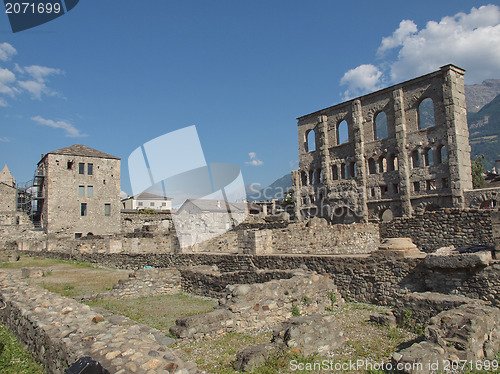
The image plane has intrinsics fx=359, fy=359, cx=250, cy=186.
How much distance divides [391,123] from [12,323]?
103 feet

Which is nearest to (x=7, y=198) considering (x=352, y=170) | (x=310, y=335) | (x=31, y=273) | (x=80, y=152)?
(x=80, y=152)

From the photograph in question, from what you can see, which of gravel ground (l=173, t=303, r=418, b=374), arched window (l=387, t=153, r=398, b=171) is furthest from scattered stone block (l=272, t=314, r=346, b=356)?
arched window (l=387, t=153, r=398, b=171)

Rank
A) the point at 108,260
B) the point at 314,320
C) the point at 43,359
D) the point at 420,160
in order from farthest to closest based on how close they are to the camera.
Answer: the point at 420,160
the point at 108,260
the point at 314,320
the point at 43,359

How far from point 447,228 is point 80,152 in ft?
140

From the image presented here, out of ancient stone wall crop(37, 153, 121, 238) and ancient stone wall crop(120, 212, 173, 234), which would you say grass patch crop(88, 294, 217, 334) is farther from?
ancient stone wall crop(120, 212, 173, 234)

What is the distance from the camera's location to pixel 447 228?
48.9 feet

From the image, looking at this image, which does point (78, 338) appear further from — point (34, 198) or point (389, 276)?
point (34, 198)

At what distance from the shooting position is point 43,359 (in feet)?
18.6

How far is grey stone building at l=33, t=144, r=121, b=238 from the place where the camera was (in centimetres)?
4241

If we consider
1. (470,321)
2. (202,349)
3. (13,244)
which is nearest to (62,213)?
(13,244)

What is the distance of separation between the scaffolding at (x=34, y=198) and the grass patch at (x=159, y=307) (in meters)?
37.7

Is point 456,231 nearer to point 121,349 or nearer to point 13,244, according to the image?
point 121,349

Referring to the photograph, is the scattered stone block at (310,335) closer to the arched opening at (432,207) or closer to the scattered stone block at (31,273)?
the scattered stone block at (31,273)

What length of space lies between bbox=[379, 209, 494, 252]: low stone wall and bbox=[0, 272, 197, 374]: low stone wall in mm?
12353
